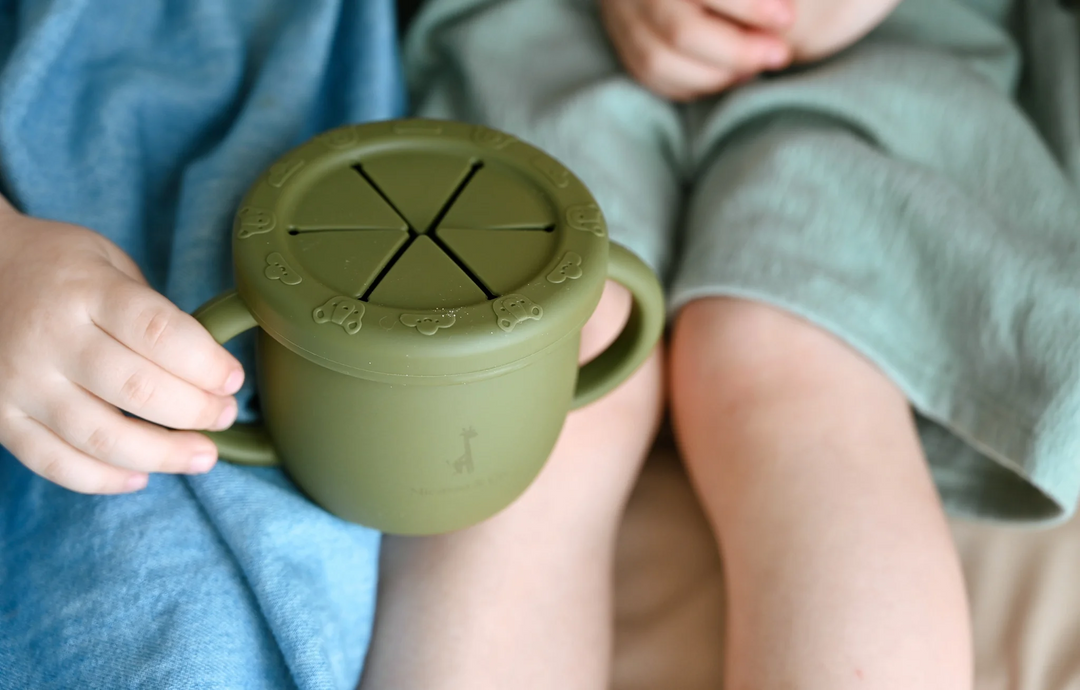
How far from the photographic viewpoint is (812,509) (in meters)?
0.54

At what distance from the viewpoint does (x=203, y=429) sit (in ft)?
1.52

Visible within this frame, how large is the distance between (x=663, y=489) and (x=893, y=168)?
276mm

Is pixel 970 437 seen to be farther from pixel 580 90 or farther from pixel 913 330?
Result: pixel 580 90

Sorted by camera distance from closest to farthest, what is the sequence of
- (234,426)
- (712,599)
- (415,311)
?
1. (415,311)
2. (234,426)
3. (712,599)

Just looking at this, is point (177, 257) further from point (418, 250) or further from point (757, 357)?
point (757, 357)

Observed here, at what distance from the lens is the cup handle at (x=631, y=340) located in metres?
0.49

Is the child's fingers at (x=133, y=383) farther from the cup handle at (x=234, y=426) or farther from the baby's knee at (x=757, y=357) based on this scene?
the baby's knee at (x=757, y=357)

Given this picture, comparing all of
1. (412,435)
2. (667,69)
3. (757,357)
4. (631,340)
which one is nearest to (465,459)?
(412,435)

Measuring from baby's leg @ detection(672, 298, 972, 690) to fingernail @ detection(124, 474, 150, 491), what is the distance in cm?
34

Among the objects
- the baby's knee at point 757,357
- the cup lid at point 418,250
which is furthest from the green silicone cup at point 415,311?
Answer: the baby's knee at point 757,357

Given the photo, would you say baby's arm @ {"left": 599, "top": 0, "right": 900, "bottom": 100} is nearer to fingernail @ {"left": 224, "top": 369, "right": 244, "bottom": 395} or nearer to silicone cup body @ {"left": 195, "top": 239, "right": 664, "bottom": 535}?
silicone cup body @ {"left": 195, "top": 239, "right": 664, "bottom": 535}

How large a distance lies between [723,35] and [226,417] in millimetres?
427

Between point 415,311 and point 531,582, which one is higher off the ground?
point 415,311

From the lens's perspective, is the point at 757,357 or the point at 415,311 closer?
the point at 415,311
